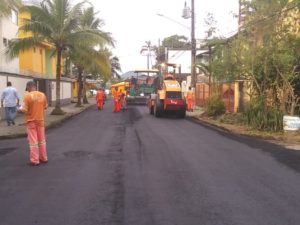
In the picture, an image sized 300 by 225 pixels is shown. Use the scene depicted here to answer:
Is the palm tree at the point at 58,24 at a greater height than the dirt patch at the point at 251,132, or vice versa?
the palm tree at the point at 58,24

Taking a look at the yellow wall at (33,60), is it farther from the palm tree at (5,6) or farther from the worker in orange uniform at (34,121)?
the worker in orange uniform at (34,121)

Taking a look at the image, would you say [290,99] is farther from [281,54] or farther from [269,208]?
[269,208]

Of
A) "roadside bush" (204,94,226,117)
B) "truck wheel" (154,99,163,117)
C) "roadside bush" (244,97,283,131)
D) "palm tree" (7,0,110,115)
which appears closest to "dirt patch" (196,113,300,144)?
"roadside bush" (244,97,283,131)

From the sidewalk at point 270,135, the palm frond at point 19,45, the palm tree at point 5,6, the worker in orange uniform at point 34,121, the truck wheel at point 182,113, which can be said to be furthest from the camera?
the truck wheel at point 182,113

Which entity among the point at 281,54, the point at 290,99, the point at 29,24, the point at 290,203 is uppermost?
the point at 29,24

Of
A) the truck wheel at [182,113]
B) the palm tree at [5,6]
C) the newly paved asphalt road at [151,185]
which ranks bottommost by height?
the newly paved asphalt road at [151,185]

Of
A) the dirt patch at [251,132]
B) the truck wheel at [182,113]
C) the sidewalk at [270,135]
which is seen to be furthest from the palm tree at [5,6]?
the truck wheel at [182,113]

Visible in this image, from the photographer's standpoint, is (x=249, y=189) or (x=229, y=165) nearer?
(x=249, y=189)

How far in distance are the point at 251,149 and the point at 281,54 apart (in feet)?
21.3

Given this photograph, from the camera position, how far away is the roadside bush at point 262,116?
19.1 metres

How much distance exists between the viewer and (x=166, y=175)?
9742 mm

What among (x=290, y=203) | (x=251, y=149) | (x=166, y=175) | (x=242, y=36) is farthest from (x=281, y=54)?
(x=290, y=203)

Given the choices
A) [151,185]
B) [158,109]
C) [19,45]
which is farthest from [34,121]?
[158,109]

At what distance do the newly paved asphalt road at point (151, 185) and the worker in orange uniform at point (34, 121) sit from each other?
403 mm
